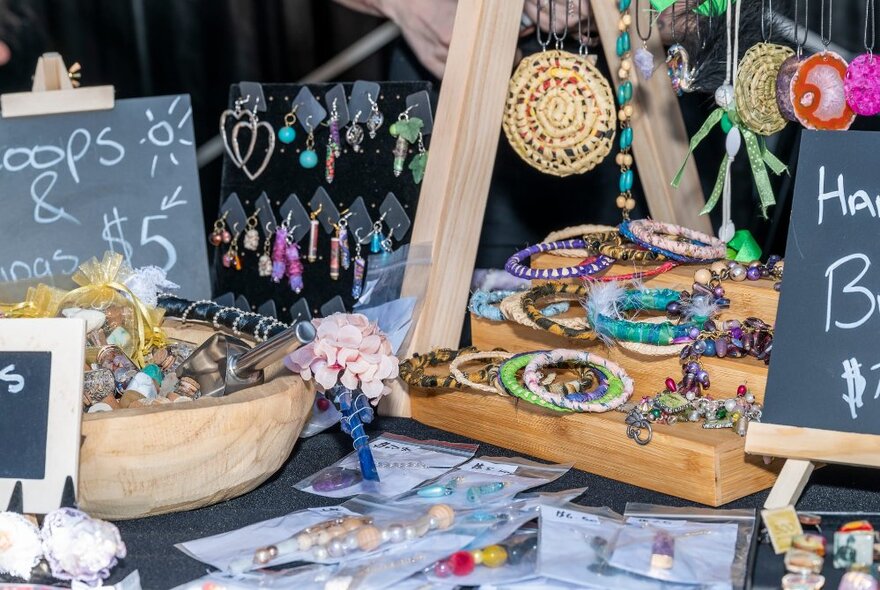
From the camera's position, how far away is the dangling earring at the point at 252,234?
67.2 inches

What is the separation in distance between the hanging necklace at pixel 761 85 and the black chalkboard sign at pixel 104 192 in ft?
2.84

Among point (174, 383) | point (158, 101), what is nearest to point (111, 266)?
point (174, 383)

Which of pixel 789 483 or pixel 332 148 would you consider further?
pixel 332 148

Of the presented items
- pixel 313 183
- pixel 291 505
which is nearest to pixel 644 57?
pixel 313 183

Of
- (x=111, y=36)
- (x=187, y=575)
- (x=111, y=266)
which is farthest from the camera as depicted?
(x=111, y=36)

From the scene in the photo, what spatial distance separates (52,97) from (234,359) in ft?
2.15

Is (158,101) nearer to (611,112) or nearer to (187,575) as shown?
(611,112)

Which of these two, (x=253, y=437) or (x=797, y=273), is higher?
(x=797, y=273)

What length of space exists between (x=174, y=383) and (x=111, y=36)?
49.9 inches

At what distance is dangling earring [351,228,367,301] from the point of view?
1569 millimetres

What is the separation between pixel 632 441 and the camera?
120cm

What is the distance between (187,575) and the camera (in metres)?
0.99

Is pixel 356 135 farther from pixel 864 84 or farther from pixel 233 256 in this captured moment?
pixel 864 84

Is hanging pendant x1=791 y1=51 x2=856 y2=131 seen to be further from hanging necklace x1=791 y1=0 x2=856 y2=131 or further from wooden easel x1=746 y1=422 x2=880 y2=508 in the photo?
wooden easel x1=746 y1=422 x2=880 y2=508
